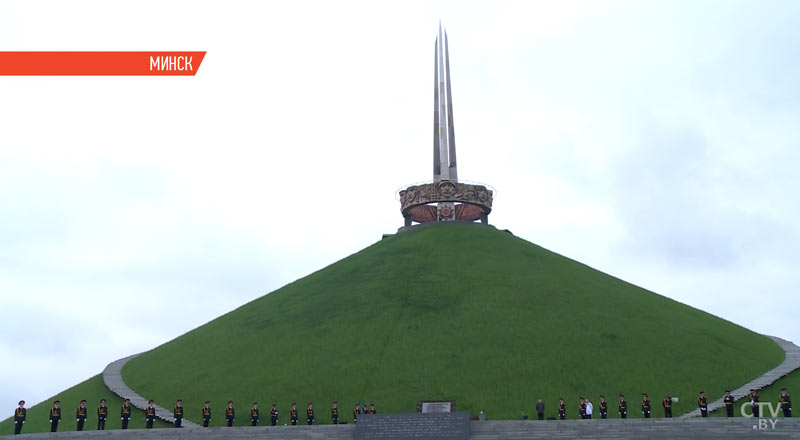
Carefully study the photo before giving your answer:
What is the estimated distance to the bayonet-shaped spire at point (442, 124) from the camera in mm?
Result: 64750

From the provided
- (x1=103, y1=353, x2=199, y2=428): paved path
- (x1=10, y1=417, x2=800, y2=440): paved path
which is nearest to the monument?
(x1=103, y1=353, x2=199, y2=428): paved path

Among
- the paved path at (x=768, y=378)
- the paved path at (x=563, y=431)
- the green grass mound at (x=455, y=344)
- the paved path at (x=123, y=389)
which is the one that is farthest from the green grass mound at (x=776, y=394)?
the paved path at (x=123, y=389)

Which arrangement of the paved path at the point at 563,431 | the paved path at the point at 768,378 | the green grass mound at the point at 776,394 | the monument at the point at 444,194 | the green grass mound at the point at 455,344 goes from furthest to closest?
the monument at the point at 444,194 → the green grass mound at the point at 455,344 → the paved path at the point at 768,378 → the green grass mound at the point at 776,394 → the paved path at the point at 563,431

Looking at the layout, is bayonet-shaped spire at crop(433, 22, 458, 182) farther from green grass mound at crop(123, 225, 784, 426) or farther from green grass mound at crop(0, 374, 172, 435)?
green grass mound at crop(0, 374, 172, 435)

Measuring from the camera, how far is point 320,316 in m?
50.1

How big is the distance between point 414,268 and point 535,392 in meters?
19.8

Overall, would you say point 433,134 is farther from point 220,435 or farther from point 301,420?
point 220,435

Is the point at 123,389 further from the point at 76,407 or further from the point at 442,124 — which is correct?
the point at 442,124

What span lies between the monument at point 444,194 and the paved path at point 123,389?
24215mm

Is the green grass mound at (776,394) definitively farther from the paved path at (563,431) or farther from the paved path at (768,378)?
the paved path at (563,431)

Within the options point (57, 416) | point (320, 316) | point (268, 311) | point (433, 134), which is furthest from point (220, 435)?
point (433, 134)

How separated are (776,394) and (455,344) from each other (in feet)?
51.5

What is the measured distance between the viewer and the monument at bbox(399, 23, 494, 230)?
6366 centimetres

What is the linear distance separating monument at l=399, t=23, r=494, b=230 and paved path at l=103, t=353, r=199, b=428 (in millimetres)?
24215
